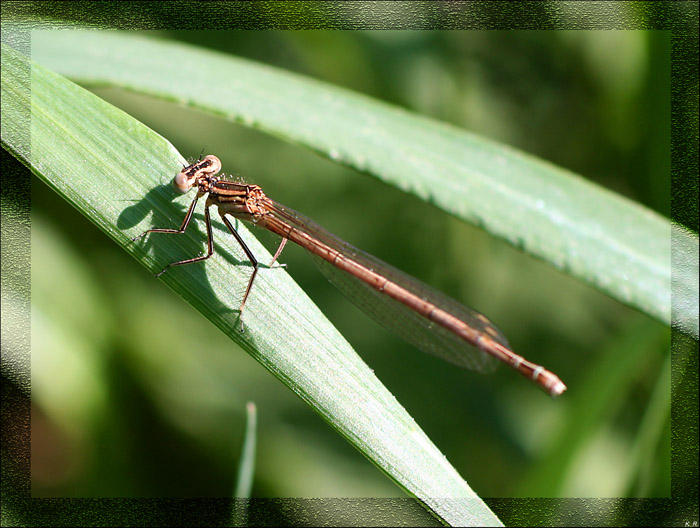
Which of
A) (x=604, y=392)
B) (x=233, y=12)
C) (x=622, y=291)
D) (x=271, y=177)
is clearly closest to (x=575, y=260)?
(x=622, y=291)

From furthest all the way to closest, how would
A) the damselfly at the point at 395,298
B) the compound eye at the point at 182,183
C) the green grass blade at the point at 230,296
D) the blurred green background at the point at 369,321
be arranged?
the blurred green background at the point at 369,321, the damselfly at the point at 395,298, the compound eye at the point at 182,183, the green grass blade at the point at 230,296

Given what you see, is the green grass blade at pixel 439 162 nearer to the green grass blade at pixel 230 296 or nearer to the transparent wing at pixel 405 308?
the green grass blade at pixel 230 296

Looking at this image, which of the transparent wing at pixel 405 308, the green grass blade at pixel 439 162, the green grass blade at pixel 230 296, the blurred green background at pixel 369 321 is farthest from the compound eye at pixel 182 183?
the blurred green background at pixel 369 321

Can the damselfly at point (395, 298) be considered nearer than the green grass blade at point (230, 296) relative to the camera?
No

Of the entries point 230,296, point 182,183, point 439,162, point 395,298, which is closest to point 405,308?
point 395,298

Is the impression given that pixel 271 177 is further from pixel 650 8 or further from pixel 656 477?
pixel 656 477

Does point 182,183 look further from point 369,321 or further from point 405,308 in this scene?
point 369,321

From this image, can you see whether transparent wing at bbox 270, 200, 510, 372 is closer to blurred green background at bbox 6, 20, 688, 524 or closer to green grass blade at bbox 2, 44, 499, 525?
blurred green background at bbox 6, 20, 688, 524

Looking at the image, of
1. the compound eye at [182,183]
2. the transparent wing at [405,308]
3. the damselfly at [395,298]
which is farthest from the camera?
the transparent wing at [405,308]
